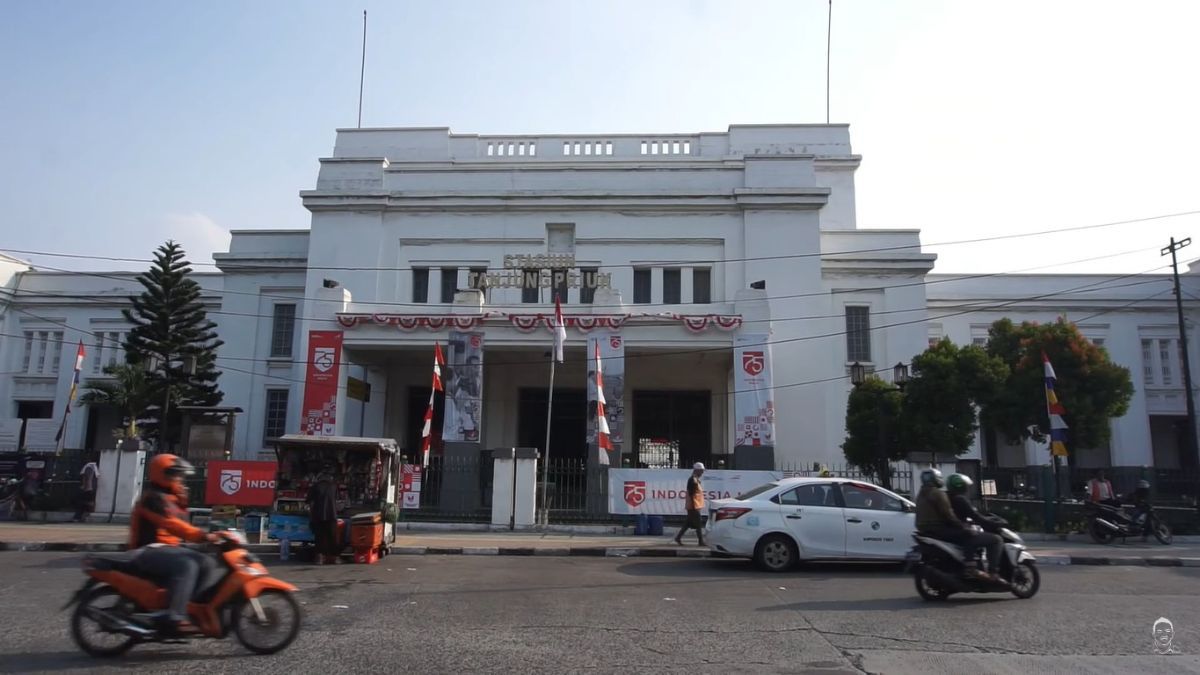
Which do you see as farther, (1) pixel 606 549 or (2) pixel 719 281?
(2) pixel 719 281

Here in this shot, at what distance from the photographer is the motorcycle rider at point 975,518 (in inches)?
381

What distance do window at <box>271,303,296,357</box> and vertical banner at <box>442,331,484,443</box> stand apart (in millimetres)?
11037

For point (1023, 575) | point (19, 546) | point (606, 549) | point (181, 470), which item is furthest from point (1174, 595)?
point (19, 546)

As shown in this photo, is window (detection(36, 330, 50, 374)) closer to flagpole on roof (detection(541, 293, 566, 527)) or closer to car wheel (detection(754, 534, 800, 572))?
flagpole on roof (detection(541, 293, 566, 527))

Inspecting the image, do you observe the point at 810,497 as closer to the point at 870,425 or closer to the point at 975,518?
the point at 975,518

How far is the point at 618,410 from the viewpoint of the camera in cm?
2381

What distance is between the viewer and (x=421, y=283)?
97.1 ft

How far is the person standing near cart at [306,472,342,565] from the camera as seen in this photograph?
13.1m

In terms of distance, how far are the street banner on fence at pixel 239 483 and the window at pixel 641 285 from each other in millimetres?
14048

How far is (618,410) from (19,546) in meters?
14.4

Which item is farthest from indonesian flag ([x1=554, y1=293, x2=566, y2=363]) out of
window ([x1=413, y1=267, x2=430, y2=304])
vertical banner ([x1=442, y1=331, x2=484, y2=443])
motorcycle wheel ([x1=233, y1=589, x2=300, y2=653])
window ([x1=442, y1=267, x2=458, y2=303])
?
motorcycle wheel ([x1=233, y1=589, x2=300, y2=653])

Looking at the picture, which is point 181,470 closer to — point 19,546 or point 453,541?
point 453,541

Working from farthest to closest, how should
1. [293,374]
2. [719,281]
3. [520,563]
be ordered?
1. [293,374]
2. [719,281]
3. [520,563]

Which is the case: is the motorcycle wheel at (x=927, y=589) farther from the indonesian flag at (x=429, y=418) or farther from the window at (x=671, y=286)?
the window at (x=671, y=286)
